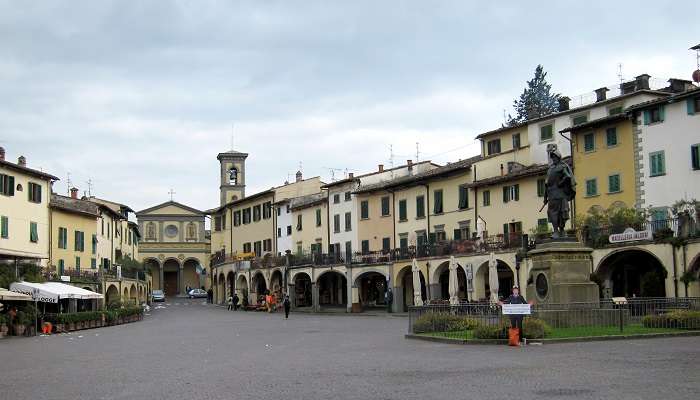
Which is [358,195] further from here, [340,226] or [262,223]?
[262,223]

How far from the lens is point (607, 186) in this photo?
43.7 meters

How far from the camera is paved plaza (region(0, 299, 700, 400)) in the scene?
13.1 m

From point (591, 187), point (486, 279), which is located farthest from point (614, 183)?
point (486, 279)

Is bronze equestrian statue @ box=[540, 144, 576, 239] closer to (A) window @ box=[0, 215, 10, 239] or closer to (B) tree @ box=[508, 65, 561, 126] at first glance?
(A) window @ box=[0, 215, 10, 239]

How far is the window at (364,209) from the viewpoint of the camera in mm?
62862

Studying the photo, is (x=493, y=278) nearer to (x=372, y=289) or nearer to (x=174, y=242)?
(x=372, y=289)

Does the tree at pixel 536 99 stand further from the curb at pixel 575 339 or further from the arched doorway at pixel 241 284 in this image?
the curb at pixel 575 339

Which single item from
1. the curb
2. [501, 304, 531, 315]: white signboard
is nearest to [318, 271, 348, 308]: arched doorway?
the curb

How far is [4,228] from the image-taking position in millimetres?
49531

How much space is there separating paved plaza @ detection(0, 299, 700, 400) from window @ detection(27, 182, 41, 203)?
29652mm

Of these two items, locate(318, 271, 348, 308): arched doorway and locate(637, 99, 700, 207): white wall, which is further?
locate(318, 271, 348, 308): arched doorway

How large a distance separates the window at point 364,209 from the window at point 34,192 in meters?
22.3

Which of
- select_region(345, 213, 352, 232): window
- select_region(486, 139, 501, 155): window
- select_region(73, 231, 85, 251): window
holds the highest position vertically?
select_region(486, 139, 501, 155): window

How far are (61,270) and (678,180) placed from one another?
37239 millimetres
